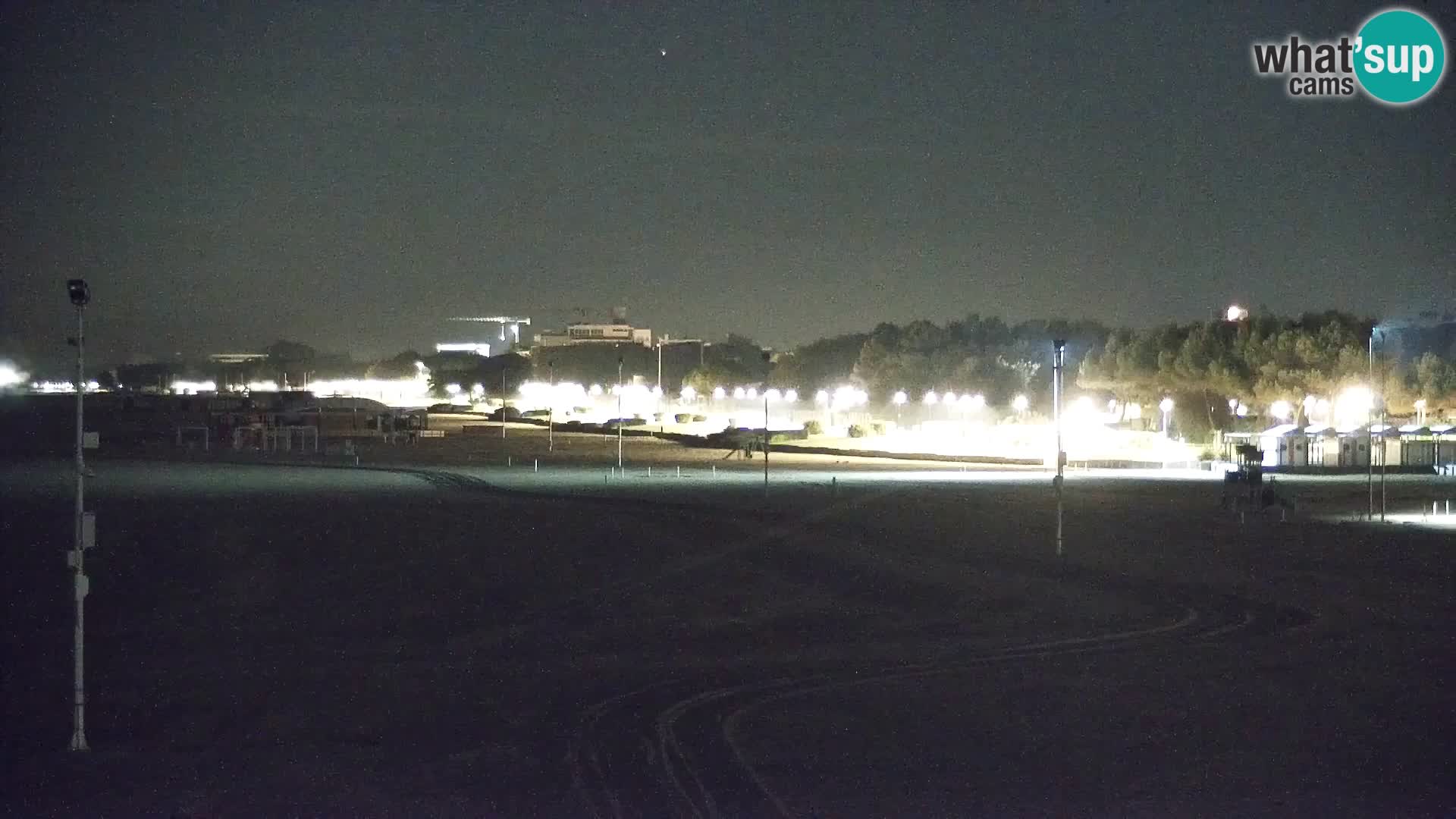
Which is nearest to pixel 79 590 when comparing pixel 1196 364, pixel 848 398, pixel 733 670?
pixel 733 670

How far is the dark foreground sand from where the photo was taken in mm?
10805

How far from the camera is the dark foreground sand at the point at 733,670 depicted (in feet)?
35.4

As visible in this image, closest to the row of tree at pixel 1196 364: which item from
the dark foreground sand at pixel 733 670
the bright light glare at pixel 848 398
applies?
the bright light glare at pixel 848 398

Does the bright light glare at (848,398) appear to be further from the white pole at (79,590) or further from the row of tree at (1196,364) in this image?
the white pole at (79,590)

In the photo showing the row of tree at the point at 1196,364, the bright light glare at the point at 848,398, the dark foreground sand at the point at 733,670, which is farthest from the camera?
the bright light glare at the point at 848,398

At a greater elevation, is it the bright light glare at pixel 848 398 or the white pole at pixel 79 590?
the bright light glare at pixel 848 398

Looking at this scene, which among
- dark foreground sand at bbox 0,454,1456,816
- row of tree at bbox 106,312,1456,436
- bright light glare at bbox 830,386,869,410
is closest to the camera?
dark foreground sand at bbox 0,454,1456,816

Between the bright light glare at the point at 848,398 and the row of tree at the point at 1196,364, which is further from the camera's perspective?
the bright light glare at the point at 848,398

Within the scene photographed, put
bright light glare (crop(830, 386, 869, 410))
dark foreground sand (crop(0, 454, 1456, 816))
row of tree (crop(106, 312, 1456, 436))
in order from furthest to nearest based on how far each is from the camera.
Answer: bright light glare (crop(830, 386, 869, 410)), row of tree (crop(106, 312, 1456, 436)), dark foreground sand (crop(0, 454, 1456, 816))

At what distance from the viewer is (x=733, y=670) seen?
1588cm

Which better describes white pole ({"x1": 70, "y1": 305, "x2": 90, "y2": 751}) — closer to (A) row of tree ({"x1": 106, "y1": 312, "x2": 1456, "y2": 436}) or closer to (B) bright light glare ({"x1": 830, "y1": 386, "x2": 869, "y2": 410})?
(A) row of tree ({"x1": 106, "y1": 312, "x2": 1456, "y2": 436})

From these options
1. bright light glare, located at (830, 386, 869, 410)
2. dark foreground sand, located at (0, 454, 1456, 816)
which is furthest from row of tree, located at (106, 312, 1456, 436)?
dark foreground sand, located at (0, 454, 1456, 816)

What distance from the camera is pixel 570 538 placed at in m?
30.7

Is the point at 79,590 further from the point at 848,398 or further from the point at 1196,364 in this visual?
the point at 848,398
